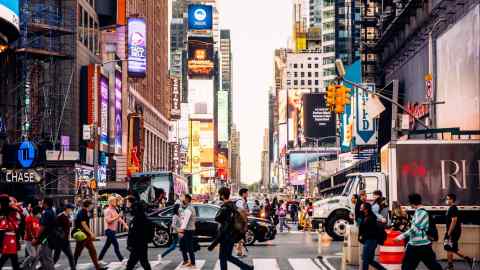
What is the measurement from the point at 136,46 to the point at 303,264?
83.5 metres

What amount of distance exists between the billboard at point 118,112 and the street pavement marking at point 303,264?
236 feet

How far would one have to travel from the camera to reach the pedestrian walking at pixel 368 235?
16.0 m

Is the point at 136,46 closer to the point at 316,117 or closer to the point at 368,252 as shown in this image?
the point at 316,117

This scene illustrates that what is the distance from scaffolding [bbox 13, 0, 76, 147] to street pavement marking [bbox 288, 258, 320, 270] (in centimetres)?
4564

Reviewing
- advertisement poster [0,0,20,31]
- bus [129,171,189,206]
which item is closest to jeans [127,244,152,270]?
advertisement poster [0,0,20,31]

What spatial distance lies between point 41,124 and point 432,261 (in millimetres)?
62266

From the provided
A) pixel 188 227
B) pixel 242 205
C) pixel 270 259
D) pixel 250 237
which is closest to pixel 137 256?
pixel 188 227

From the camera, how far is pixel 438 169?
26.5 metres

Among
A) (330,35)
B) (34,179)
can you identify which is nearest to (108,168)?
(34,179)

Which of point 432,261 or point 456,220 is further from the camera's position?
point 456,220

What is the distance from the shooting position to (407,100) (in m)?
68.4

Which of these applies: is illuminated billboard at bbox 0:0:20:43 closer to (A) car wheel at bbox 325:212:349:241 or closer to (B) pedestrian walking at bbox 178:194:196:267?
(A) car wheel at bbox 325:212:349:241

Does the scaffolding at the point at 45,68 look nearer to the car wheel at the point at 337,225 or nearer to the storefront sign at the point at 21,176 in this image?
the storefront sign at the point at 21,176

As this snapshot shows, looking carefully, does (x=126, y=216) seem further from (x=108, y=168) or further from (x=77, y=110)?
(x=108, y=168)
